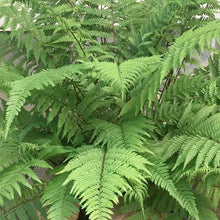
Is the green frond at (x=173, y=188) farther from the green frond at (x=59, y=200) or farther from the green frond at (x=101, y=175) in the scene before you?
the green frond at (x=59, y=200)

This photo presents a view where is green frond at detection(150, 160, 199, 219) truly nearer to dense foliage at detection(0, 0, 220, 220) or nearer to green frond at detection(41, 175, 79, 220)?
dense foliage at detection(0, 0, 220, 220)

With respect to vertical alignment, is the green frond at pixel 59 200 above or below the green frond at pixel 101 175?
below

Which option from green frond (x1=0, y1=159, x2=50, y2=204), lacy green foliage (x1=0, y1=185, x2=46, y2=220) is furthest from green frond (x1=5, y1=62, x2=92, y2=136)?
lacy green foliage (x1=0, y1=185, x2=46, y2=220)

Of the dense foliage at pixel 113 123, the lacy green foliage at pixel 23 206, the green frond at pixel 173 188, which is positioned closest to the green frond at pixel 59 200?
the dense foliage at pixel 113 123

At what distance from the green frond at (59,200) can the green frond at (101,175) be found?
0.05 meters

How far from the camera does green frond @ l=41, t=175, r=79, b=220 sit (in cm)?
82

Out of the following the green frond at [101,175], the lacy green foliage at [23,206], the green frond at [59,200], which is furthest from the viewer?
the lacy green foliage at [23,206]

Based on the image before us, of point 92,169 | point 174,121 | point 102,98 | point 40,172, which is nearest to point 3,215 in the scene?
point 92,169

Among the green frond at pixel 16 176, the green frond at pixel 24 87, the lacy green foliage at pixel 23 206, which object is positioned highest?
the green frond at pixel 24 87

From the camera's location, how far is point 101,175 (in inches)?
30.9

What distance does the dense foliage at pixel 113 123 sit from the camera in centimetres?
82

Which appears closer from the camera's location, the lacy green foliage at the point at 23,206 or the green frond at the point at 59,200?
the green frond at the point at 59,200

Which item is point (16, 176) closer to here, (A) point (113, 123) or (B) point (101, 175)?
(B) point (101, 175)

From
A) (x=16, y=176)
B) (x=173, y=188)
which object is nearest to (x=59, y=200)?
(x=16, y=176)
